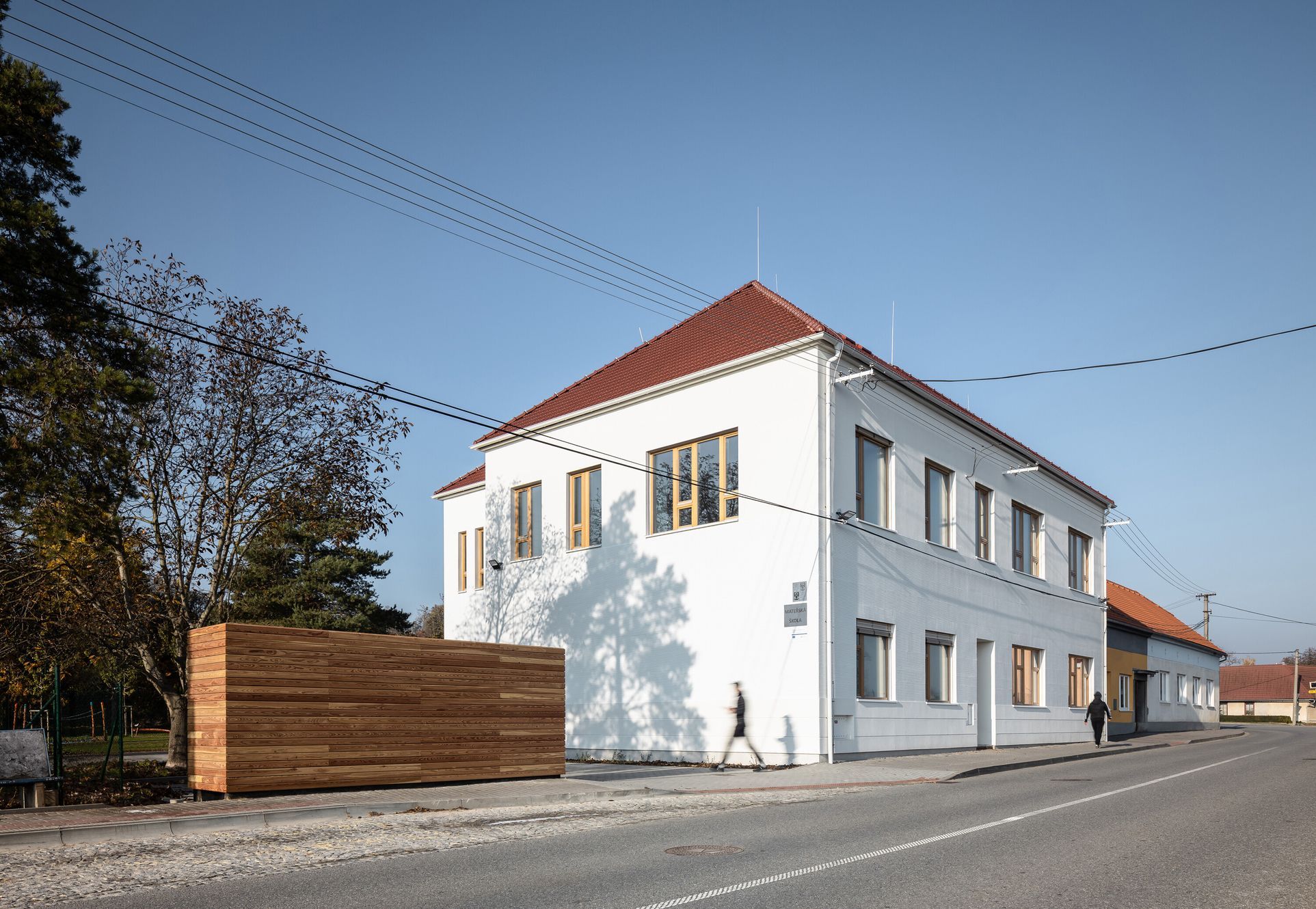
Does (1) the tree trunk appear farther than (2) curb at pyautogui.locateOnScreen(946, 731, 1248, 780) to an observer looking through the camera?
No

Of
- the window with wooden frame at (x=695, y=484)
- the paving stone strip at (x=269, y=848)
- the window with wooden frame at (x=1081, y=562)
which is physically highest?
the window with wooden frame at (x=695, y=484)

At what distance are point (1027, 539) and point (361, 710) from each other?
78.4ft

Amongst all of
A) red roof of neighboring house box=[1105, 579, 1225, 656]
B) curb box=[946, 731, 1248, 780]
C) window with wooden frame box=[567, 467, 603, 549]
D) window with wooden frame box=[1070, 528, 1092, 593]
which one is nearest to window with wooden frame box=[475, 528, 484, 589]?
window with wooden frame box=[567, 467, 603, 549]

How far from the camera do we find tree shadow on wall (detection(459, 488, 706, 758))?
24797mm

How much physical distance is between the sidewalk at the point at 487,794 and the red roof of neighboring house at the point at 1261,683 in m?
104

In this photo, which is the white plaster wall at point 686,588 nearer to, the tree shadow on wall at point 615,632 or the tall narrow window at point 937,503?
the tree shadow on wall at point 615,632

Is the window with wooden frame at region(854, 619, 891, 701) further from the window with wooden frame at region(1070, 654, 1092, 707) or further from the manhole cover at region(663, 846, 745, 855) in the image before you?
the window with wooden frame at region(1070, 654, 1092, 707)

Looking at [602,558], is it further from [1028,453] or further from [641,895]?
[641,895]

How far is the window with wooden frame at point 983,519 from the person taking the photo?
96.8 feet

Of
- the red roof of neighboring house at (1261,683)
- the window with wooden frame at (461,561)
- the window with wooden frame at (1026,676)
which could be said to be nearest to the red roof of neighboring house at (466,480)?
the window with wooden frame at (461,561)

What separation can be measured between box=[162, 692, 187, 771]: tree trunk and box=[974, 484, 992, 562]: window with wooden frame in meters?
20.1

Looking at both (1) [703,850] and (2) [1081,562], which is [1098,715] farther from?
(1) [703,850]

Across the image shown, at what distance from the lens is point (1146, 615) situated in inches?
2094

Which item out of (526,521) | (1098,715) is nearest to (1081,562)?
(1098,715)
